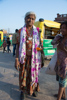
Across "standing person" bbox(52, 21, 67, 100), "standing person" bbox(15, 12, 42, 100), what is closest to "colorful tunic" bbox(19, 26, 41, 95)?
"standing person" bbox(15, 12, 42, 100)

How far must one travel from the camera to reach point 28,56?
2480 mm

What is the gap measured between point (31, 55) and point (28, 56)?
2.9 inches

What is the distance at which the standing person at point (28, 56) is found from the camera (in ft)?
7.69

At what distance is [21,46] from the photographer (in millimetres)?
2336

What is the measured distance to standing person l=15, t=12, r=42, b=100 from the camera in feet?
A: 7.69

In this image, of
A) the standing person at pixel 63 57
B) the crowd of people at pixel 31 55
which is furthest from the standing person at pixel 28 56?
the standing person at pixel 63 57

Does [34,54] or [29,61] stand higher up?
[34,54]

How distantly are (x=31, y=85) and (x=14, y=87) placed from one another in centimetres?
84

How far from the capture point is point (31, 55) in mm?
2445

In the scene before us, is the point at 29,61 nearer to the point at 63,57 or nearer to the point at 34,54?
the point at 34,54

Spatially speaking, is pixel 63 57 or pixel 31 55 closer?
pixel 63 57

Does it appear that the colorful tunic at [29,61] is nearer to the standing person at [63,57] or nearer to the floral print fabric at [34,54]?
the floral print fabric at [34,54]

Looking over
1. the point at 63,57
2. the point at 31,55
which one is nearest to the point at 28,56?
the point at 31,55

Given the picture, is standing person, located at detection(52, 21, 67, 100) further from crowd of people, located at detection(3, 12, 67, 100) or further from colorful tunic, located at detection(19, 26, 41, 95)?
colorful tunic, located at detection(19, 26, 41, 95)
